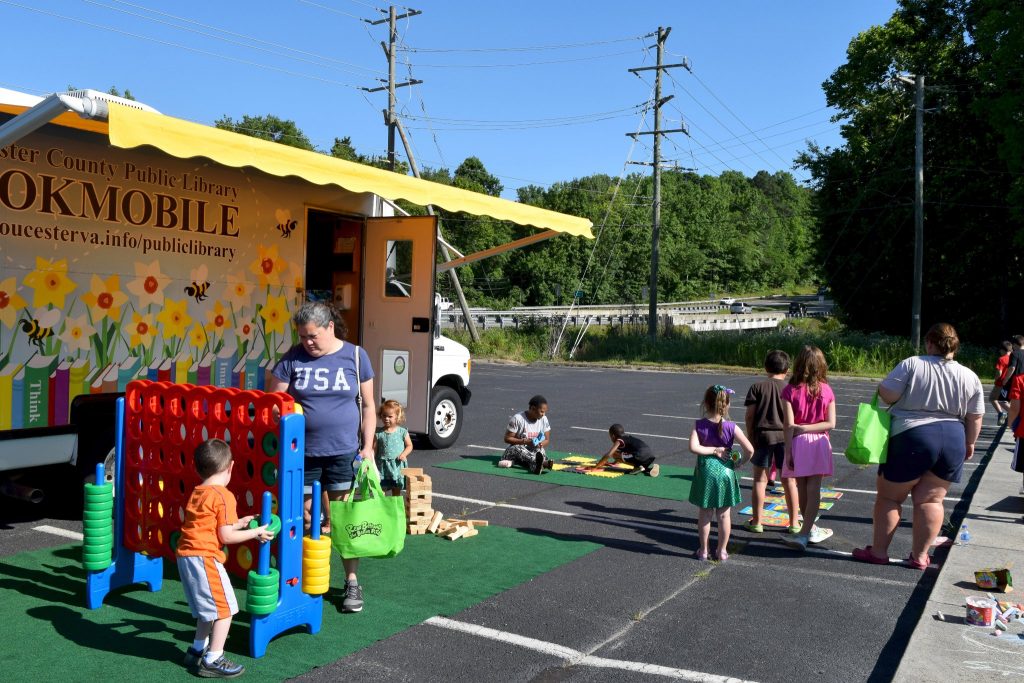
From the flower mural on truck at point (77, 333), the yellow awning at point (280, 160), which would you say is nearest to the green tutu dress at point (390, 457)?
the yellow awning at point (280, 160)

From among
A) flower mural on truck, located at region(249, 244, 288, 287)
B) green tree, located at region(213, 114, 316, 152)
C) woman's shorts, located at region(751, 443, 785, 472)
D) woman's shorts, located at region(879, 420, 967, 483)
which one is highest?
green tree, located at region(213, 114, 316, 152)

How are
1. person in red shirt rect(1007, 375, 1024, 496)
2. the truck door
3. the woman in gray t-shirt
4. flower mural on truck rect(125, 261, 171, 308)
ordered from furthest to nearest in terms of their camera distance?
the truck door → person in red shirt rect(1007, 375, 1024, 496) → flower mural on truck rect(125, 261, 171, 308) → the woman in gray t-shirt

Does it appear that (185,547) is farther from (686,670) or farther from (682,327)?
(682,327)

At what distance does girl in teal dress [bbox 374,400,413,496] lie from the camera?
23.6 feet

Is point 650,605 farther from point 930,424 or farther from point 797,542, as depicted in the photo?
point 930,424

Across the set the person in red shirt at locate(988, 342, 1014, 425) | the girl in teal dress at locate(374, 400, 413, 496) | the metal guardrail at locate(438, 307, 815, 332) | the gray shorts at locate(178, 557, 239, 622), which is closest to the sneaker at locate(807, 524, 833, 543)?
the girl in teal dress at locate(374, 400, 413, 496)

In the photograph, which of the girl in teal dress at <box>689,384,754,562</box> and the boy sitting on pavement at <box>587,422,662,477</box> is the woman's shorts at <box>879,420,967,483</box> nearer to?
the girl in teal dress at <box>689,384,754,562</box>

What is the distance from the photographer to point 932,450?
6055 millimetres

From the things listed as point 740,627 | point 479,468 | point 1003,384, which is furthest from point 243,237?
point 1003,384

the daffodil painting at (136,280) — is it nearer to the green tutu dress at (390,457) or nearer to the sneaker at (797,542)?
the green tutu dress at (390,457)

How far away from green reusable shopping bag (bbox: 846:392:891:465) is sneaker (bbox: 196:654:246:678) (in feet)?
13.3

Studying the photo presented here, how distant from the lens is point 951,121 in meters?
34.8

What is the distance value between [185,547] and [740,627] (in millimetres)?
3053

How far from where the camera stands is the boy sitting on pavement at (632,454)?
10.0m
